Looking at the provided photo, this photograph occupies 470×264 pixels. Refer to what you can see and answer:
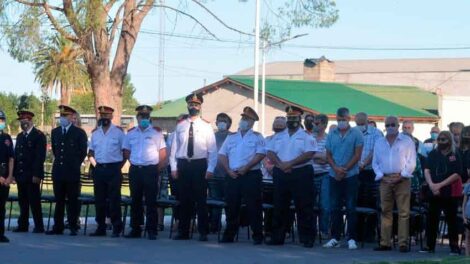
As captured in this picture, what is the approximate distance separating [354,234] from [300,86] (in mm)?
48895

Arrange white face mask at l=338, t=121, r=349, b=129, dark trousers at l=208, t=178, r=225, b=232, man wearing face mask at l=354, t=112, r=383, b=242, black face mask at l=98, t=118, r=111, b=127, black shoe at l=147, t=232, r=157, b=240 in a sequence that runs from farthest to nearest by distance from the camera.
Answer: dark trousers at l=208, t=178, r=225, b=232, black face mask at l=98, t=118, r=111, b=127, man wearing face mask at l=354, t=112, r=383, b=242, black shoe at l=147, t=232, r=157, b=240, white face mask at l=338, t=121, r=349, b=129

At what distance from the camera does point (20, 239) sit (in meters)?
16.2

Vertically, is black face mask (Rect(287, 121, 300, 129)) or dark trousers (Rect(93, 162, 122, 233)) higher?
black face mask (Rect(287, 121, 300, 129))

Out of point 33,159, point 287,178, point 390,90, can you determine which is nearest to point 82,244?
point 33,159

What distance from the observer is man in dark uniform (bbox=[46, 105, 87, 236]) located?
55.9ft

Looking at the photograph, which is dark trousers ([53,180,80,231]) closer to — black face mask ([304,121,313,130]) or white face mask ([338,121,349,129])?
black face mask ([304,121,313,130])

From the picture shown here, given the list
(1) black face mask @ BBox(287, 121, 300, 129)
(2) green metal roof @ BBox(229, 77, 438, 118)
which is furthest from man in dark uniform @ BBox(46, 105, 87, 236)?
(2) green metal roof @ BBox(229, 77, 438, 118)

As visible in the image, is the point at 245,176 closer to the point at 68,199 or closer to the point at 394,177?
the point at 394,177

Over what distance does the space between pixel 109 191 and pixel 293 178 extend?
3233 mm

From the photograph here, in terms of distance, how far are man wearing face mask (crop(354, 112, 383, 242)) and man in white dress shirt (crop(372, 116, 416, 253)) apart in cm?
103

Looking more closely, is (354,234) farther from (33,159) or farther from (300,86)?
(300,86)

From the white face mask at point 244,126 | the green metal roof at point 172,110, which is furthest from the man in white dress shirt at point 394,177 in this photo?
the green metal roof at point 172,110

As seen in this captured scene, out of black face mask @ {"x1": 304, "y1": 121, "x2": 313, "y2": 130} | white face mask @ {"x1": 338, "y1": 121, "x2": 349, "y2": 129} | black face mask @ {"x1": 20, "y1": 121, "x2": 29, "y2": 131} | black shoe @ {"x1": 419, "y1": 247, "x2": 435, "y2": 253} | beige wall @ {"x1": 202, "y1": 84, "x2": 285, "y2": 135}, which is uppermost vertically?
beige wall @ {"x1": 202, "y1": 84, "x2": 285, "y2": 135}

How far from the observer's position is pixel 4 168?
50.5ft
